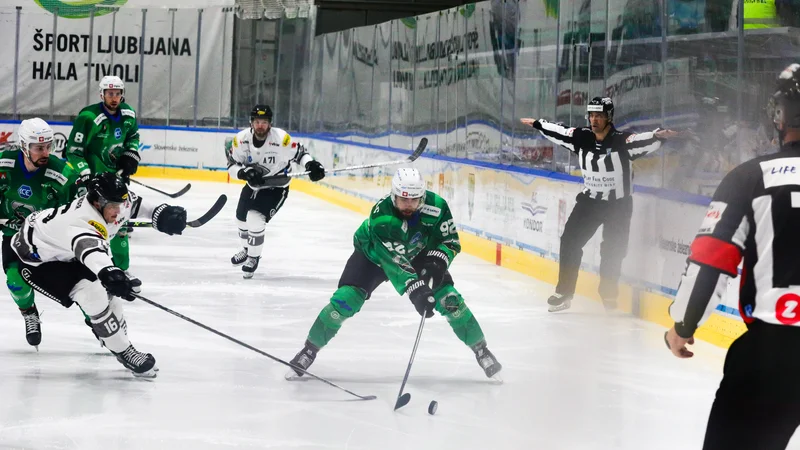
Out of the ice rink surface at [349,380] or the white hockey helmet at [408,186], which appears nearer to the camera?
the ice rink surface at [349,380]

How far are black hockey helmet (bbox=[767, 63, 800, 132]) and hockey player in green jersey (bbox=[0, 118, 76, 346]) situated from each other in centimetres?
426

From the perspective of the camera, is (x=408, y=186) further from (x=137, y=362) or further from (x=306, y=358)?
(x=137, y=362)

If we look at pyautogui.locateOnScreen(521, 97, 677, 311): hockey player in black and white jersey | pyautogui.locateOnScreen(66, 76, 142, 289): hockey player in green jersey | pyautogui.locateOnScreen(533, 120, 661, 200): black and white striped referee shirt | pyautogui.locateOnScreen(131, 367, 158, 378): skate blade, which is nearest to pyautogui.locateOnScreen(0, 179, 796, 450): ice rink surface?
pyautogui.locateOnScreen(131, 367, 158, 378): skate blade

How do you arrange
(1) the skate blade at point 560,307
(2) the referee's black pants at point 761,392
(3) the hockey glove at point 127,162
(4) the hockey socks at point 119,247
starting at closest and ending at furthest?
1. (2) the referee's black pants at point 761,392
2. (4) the hockey socks at point 119,247
3. (1) the skate blade at point 560,307
4. (3) the hockey glove at point 127,162

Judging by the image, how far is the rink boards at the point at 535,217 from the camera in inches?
255

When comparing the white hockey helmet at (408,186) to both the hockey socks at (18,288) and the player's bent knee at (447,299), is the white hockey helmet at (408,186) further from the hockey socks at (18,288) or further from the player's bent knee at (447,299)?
the hockey socks at (18,288)

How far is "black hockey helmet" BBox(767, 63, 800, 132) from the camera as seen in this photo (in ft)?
7.22

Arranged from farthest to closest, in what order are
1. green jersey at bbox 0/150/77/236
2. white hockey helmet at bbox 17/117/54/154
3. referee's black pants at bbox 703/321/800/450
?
green jersey at bbox 0/150/77/236 → white hockey helmet at bbox 17/117/54/154 → referee's black pants at bbox 703/321/800/450

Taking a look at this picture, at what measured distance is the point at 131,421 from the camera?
13.6 ft

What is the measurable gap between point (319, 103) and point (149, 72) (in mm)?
3094

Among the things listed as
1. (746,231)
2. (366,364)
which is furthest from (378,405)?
(746,231)

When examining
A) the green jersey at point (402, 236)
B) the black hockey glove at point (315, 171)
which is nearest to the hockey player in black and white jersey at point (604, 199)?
the black hockey glove at point (315, 171)

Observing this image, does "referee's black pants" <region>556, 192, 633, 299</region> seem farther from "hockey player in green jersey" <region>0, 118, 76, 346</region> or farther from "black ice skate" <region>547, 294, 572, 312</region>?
"hockey player in green jersey" <region>0, 118, 76, 346</region>

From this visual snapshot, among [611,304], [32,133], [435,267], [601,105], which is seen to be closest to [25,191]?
[32,133]
